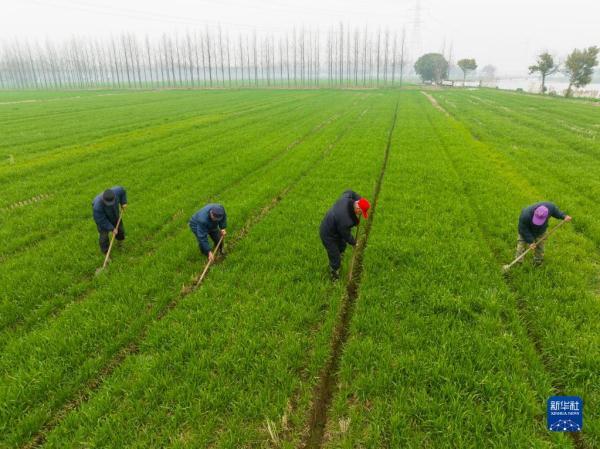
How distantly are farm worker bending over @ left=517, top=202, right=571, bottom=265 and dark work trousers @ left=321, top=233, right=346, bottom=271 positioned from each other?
3.48 m

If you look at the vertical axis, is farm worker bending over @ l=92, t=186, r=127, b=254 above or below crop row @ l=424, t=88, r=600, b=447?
above

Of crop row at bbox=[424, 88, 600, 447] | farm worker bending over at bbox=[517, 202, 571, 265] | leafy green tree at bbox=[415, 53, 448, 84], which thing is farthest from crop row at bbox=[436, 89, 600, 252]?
leafy green tree at bbox=[415, 53, 448, 84]

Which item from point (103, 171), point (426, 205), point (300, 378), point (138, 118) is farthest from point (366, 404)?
point (138, 118)

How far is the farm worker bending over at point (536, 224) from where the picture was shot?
582 cm

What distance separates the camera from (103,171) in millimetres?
13773

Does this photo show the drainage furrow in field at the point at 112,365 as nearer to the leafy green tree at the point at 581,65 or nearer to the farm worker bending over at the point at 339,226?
the farm worker bending over at the point at 339,226

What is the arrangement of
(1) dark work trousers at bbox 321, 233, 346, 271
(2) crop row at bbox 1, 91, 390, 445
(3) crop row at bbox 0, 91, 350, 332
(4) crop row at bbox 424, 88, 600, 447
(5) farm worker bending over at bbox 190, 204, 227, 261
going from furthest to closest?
(5) farm worker bending over at bbox 190, 204, 227, 261, (3) crop row at bbox 0, 91, 350, 332, (1) dark work trousers at bbox 321, 233, 346, 271, (4) crop row at bbox 424, 88, 600, 447, (2) crop row at bbox 1, 91, 390, 445

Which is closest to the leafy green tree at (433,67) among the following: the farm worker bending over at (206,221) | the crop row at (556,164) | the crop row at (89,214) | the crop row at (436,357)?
the crop row at (556,164)

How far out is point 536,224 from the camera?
589 cm

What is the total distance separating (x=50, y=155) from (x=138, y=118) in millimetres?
Answer: 14697

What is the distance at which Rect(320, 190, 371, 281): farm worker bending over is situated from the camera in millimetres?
5832

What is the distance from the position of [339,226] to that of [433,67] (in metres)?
114

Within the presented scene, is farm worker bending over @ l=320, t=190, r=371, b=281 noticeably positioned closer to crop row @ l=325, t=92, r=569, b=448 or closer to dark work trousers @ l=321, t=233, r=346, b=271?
dark work trousers @ l=321, t=233, r=346, b=271

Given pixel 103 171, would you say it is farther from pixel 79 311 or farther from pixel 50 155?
pixel 79 311
